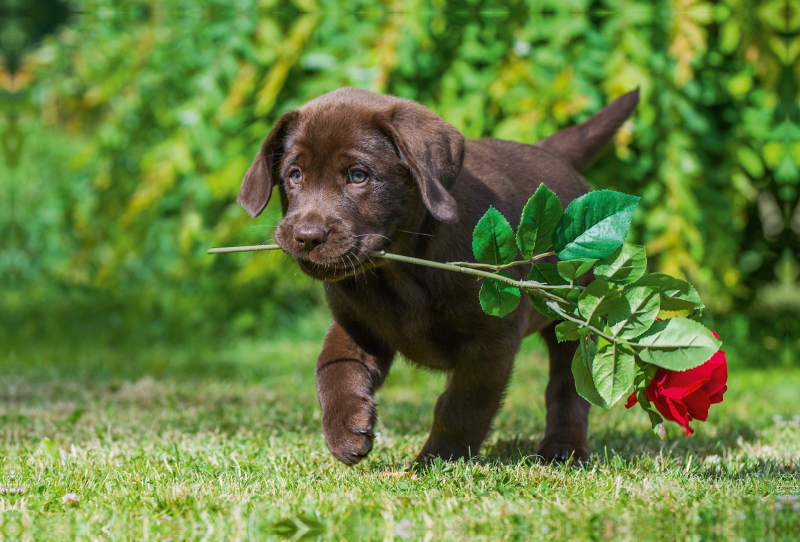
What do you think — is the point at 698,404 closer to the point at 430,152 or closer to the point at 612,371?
the point at 612,371

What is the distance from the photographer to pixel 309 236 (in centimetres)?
220

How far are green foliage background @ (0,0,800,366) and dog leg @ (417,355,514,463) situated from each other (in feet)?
5.84

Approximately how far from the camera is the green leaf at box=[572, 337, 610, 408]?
6.92 ft

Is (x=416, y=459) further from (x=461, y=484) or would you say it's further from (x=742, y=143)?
(x=742, y=143)

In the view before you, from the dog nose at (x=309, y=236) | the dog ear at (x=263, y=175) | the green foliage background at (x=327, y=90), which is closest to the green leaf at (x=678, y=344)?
the dog nose at (x=309, y=236)

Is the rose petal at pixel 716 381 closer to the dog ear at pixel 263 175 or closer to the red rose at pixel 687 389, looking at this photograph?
the red rose at pixel 687 389

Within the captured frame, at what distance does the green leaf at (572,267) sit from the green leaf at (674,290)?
0.49 ft

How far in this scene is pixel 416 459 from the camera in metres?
2.56

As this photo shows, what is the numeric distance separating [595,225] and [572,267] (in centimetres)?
12

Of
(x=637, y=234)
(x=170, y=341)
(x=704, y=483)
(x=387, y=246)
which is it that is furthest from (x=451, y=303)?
(x=170, y=341)

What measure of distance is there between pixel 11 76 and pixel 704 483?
4.59 m

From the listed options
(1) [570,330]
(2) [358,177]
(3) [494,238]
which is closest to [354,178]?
(2) [358,177]

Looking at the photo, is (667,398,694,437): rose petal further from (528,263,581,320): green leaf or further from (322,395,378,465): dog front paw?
(322,395,378,465): dog front paw

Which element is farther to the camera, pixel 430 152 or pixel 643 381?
pixel 430 152
